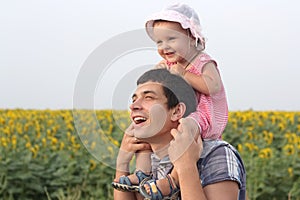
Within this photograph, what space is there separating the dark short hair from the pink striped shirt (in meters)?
0.04

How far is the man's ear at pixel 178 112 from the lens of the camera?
1.98 m

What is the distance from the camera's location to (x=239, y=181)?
203 centimetres

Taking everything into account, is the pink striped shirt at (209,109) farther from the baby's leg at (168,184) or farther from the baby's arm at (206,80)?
the baby's leg at (168,184)

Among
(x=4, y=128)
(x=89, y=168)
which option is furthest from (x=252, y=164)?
(x=4, y=128)

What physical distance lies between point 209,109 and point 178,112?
4.8 inches

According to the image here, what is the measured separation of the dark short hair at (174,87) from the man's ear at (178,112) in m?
0.01

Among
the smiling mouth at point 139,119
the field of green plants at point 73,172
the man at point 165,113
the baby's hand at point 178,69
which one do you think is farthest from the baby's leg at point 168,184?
the field of green plants at point 73,172

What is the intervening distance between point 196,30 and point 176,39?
80 mm

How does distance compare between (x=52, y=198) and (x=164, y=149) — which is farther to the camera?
Result: (x=52, y=198)

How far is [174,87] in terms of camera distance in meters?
1.99

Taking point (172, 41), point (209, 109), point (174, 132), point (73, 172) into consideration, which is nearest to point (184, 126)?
point (174, 132)

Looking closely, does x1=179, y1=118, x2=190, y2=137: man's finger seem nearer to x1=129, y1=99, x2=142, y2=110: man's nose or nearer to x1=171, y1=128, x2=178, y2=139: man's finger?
x1=171, y1=128, x2=178, y2=139: man's finger

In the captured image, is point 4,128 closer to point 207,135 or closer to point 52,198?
point 52,198

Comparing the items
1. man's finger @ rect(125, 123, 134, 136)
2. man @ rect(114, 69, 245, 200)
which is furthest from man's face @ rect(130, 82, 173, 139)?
man's finger @ rect(125, 123, 134, 136)
